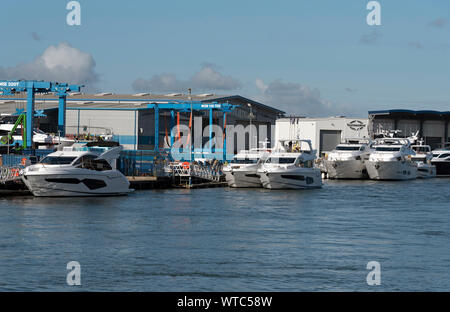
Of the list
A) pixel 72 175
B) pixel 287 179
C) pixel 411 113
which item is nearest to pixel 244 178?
pixel 287 179

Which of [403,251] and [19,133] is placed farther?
→ [19,133]

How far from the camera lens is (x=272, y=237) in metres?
30.4

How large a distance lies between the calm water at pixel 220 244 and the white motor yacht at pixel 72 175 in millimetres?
1023

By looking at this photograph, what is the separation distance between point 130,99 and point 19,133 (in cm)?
2110

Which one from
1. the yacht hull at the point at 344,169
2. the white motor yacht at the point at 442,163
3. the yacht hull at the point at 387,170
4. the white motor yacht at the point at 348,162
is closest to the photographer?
the yacht hull at the point at 344,169

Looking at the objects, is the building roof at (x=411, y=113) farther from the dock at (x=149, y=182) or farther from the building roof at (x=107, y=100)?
the dock at (x=149, y=182)

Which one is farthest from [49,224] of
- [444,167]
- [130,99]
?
[444,167]

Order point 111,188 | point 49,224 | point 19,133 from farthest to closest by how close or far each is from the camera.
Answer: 1. point 19,133
2. point 111,188
3. point 49,224

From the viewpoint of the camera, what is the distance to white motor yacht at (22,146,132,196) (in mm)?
43406

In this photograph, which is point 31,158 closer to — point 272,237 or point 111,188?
point 111,188

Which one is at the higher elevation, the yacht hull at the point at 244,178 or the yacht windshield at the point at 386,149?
the yacht windshield at the point at 386,149

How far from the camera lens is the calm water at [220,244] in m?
22.1

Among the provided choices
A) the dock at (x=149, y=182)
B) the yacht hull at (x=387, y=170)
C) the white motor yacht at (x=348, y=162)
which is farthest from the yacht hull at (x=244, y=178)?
the yacht hull at (x=387, y=170)

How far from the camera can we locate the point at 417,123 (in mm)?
114312
